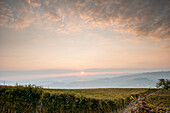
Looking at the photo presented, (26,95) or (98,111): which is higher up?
(26,95)

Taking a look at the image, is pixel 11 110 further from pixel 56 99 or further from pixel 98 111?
pixel 98 111

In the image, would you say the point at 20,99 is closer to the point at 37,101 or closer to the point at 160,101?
the point at 37,101

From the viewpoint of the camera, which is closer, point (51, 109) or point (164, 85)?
point (51, 109)

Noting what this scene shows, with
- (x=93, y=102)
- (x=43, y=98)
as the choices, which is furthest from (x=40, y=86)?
(x=93, y=102)

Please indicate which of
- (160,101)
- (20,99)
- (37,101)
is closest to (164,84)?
(160,101)

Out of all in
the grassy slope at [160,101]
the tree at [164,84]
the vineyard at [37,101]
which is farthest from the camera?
the tree at [164,84]

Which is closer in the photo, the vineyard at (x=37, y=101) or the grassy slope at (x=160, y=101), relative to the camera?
the vineyard at (x=37, y=101)

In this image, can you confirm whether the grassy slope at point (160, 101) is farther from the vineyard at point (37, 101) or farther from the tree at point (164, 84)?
the tree at point (164, 84)

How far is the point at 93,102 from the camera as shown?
11.0 metres

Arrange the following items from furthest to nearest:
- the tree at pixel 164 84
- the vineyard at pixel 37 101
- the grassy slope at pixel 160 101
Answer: the tree at pixel 164 84
the grassy slope at pixel 160 101
the vineyard at pixel 37 101

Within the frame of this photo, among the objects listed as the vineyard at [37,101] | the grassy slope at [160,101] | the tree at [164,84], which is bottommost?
the tree at [164,84]

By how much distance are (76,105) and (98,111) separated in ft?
8.91

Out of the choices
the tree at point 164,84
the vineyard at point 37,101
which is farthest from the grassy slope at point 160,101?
the tree at point 164,84

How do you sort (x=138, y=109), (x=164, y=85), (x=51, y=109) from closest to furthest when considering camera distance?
(x=138, y=109) → (x=51, y=109) → (x=164, y=85)
